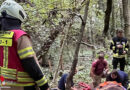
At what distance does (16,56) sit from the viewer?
2035 millimetres

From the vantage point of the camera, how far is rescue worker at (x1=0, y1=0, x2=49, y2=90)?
1992 mm

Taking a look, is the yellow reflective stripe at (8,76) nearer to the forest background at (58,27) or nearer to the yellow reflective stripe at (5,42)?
the yellow reflective stripe at (5,42)

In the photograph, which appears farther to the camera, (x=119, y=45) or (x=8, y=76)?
(x=119, y=45)

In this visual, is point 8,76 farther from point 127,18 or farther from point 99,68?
point 127,18

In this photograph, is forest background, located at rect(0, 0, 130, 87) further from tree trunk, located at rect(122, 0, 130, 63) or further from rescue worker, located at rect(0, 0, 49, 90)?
rescue worker, located at rect(0, 0, 49, 90)

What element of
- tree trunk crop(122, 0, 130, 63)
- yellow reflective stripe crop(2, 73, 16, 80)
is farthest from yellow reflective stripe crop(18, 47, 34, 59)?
tree trunk crop(122, 0, 130, 63)

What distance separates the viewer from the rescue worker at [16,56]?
1.99m

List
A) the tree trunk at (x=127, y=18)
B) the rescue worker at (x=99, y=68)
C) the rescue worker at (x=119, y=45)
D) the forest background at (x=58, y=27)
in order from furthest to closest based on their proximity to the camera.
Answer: the tree trunk at (x=127, y=18), the rescue worker at (x=119, y=45), the rescue worker at (x=99, y=68), the forest background at (x=58, y=27)

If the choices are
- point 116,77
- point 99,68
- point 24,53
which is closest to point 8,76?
point 24,53

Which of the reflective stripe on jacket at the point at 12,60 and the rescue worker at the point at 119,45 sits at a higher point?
the reflective stripe on jacket at the point at 12,60

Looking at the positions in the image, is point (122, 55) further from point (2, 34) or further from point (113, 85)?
point (2, 34)

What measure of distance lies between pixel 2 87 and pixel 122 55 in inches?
213

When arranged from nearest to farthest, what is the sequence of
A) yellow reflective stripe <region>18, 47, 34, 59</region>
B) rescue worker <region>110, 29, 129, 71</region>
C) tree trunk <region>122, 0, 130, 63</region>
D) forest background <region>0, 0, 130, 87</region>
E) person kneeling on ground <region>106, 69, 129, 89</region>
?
yellow reflective stripe <region>18, 47, 34, 59</region>, forest background <region>0, 0, 130, 87</region>, person kneeling on ground <region>106, 69, 129, 89</region>, rescue worker <region>110, 29, 129, 71</region>, tree trunk <region>122, 0, 130, 63</region>

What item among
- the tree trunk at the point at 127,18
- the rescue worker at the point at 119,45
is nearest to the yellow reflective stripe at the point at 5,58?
the rescue worker at the point at 119,45
